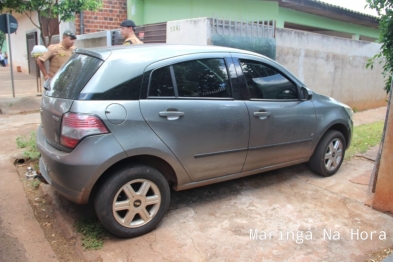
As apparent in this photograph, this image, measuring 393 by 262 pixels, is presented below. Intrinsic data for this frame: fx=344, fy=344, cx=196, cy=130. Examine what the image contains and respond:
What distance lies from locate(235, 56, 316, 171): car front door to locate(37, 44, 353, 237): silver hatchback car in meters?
0.01

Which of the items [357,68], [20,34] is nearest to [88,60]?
[357,68]

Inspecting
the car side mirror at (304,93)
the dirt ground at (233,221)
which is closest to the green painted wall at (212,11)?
the car side mirror at (304,93)

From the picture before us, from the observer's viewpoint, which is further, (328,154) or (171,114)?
(328,154)

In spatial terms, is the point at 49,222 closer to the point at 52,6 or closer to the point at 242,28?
the point at 242,28

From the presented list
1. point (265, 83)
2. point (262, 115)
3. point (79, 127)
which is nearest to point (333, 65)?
point (265, 83)

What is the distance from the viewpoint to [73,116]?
2.84m

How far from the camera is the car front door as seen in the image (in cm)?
382

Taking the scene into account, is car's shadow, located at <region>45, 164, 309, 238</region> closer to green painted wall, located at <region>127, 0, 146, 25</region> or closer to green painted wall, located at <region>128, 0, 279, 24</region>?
green painted wall, located at <region>128, 0, 279, 24</region>

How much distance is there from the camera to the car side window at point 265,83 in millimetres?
3844

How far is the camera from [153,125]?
10.1 feet

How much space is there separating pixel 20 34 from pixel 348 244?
19435 mm

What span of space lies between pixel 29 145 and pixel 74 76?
9.16 ft

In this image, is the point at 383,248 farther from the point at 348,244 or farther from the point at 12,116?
the point at 12,116

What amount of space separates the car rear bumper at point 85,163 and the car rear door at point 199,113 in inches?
16.8
